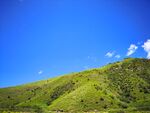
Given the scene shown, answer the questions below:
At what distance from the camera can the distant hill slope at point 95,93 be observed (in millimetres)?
140600

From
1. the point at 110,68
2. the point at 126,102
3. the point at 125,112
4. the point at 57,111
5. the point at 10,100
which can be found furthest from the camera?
the point at 110,68

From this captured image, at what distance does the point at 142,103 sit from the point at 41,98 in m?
56.9

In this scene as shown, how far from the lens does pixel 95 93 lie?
151000 millimetres

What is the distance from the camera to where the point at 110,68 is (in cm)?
18988

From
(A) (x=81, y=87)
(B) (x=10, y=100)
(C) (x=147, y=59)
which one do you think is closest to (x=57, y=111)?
(A) (x=81, y=87)

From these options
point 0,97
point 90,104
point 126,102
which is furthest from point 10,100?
point 126,102

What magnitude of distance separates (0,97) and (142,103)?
88627 mm

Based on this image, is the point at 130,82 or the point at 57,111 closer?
the point at 57,111

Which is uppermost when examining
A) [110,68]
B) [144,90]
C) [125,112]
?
[110,68]

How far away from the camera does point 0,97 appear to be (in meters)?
186

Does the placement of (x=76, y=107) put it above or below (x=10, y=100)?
below

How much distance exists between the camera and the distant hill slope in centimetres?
14060

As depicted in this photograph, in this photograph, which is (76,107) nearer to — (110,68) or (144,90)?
(144,90)

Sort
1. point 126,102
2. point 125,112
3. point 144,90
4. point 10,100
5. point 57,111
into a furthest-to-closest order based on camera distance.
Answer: point 10,100 → point 144,90 → point 126,102 → point 57,111 → point 125,112
